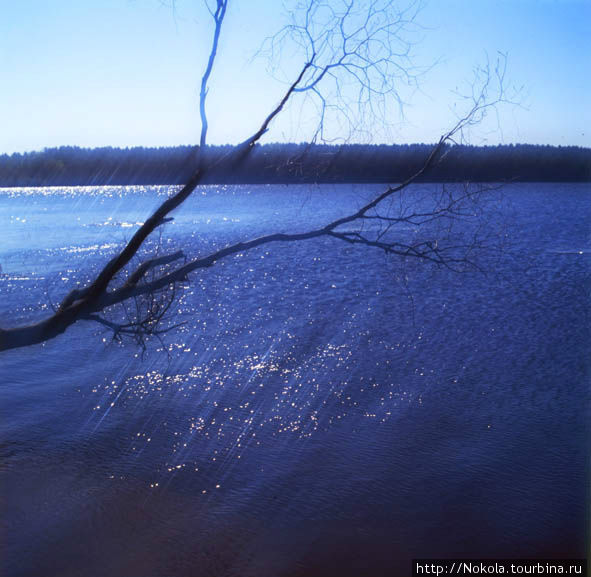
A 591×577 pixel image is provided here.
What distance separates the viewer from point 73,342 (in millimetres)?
12703

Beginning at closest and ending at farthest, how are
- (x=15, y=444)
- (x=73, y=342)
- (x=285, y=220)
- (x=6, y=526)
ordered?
1. (x=6, y=526)
2. (x=15, y=444)
3. (x=73, y=342)
4. (x=285, y=220)

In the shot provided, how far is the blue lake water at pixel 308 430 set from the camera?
6.25m

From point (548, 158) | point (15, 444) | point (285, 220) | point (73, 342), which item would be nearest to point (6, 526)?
point (15, 444)

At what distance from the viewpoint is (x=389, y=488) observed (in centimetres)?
714

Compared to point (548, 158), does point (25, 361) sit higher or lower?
lower

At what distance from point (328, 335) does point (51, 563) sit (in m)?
6.67

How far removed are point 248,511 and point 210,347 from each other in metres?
5.15

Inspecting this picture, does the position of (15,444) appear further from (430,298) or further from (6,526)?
(430,298)

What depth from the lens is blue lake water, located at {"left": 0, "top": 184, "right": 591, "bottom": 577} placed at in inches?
246

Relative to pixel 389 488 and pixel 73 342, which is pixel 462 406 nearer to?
pixel 389 488

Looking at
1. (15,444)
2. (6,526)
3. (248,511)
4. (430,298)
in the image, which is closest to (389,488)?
(248,511)

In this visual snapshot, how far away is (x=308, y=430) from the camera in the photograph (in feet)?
28.0

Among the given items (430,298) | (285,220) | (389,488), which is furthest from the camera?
(285,220)

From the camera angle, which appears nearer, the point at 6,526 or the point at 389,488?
the point at 6,526
